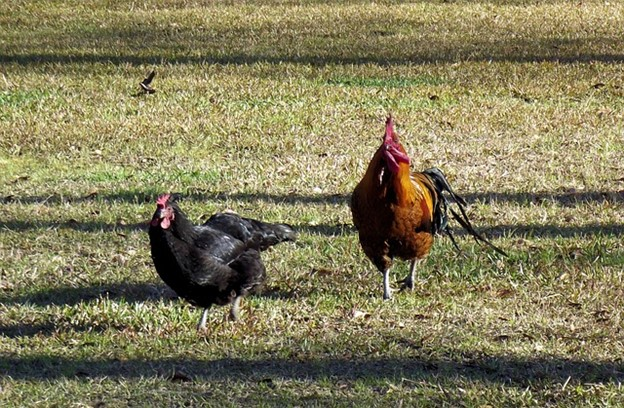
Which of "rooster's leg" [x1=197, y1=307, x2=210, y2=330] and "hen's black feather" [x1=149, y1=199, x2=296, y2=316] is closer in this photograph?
"hen's black feather" [x1=149, y1=199, x2=296, y2=316]

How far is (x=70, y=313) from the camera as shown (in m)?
7.09

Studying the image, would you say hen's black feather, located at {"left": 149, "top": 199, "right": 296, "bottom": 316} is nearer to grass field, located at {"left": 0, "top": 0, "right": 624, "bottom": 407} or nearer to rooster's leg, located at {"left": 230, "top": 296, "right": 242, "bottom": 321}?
rooster's leg, located at {"left": 230, "top": 296, "right": 242, "bottom": 321}

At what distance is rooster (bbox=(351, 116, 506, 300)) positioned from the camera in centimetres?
701

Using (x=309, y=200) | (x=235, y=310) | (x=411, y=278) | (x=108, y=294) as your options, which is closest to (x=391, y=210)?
(x=411, y=278)

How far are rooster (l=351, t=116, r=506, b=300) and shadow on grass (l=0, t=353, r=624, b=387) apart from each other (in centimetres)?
100

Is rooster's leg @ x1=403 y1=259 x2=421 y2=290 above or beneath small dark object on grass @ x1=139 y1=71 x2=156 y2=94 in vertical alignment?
above

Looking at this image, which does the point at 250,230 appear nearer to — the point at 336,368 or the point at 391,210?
the point at 391,210

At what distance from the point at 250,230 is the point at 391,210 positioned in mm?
879

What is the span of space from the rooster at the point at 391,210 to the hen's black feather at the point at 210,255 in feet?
2.00

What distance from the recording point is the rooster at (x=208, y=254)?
20.9 feet

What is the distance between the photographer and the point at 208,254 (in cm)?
662

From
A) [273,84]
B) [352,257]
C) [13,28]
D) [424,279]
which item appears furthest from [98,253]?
[13,28]

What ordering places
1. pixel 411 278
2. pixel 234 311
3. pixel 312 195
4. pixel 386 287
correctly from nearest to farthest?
pixel 234 311 < pixel 386 287 < pixel 411 278 < pixel 312 195

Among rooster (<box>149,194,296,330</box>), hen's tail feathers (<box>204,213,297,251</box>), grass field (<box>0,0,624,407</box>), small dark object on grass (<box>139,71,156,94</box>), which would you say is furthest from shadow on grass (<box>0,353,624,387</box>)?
small dark object on grass (<box>139,71,156,94</box>)
